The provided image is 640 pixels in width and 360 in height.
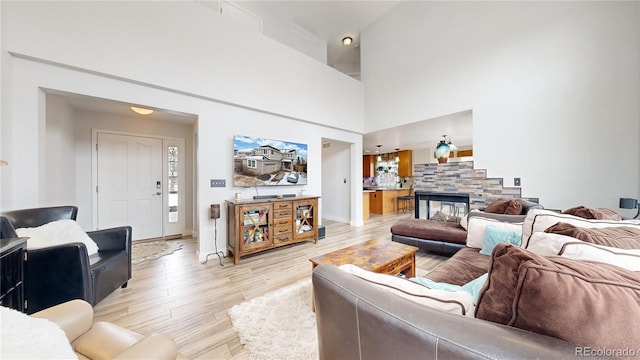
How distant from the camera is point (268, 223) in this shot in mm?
3240

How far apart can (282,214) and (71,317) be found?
249 cm

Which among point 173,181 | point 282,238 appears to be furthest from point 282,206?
point 173,181

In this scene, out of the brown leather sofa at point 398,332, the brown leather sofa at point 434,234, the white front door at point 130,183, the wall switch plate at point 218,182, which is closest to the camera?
the brown leather sofa at point 398,332

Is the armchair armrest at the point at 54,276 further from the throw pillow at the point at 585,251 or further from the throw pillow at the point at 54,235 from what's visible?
the throw pillow at the point at 585,251

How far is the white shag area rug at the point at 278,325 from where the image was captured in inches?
55.7

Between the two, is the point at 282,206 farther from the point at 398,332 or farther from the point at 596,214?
the point at 596,214

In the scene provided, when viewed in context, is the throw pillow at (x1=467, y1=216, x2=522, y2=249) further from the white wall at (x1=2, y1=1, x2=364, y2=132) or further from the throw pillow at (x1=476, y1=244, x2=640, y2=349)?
the white wall at (x1=2, y1=1, x2=364, y2=132)

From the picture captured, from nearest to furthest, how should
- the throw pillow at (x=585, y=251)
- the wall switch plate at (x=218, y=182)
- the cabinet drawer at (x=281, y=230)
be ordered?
the throw pillow at (x=585, y=251) → the wall switch plate at (x=218, y=182) → the cabinet drawer at (x=281, y=230)

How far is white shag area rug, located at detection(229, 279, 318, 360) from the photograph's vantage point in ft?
4.65

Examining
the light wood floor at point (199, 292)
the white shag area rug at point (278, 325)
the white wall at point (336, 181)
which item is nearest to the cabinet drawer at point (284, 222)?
the light wood floor at point (199, 292)

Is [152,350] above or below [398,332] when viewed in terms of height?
below

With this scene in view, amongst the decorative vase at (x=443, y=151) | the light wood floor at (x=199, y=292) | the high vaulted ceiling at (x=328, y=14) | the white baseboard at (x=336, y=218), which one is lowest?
the light wood floor at (x=199, y=292)

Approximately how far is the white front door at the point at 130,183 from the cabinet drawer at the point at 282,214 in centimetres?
243

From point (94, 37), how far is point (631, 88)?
5979mm
